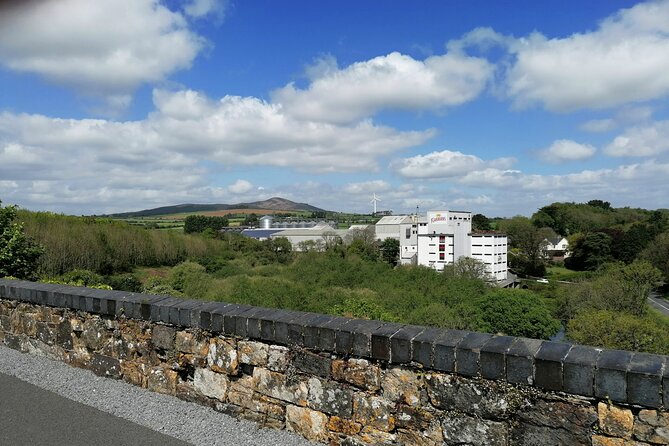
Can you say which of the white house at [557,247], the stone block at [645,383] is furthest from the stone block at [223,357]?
the white house at [557,247]

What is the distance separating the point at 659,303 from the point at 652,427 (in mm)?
70966

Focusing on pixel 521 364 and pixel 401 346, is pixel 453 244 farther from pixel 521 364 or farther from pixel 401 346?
pixel 521 364

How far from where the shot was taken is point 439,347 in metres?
2.69

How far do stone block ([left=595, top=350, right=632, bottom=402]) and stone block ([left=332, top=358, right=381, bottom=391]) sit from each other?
3.92 feet

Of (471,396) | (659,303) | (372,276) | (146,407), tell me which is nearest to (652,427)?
(471,396)

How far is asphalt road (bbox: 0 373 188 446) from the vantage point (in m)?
3.21

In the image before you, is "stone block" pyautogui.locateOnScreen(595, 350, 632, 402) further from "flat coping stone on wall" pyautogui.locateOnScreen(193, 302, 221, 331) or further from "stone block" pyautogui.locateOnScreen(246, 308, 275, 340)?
"flat coping stone on wall" pyautogui.locateOnScreen(193, 302, 221, 331)

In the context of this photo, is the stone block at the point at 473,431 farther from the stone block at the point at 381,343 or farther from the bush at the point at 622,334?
the bush at the point at 622,334

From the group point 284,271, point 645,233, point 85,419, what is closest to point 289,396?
point 85,419

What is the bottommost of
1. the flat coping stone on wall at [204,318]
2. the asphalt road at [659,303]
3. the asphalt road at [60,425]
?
the asphalt road at [659,303]

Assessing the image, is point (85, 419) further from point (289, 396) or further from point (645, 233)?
point (645, 233)

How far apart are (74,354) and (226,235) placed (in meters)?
84.7

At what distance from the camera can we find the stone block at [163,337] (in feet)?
12.8

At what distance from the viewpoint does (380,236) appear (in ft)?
381
